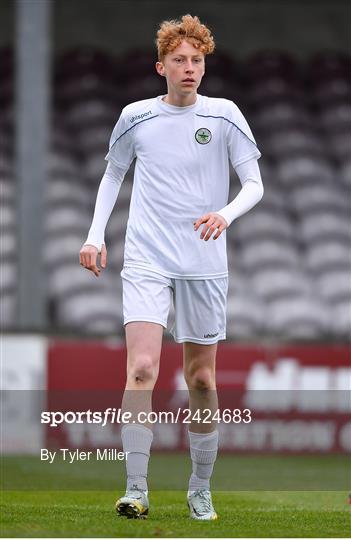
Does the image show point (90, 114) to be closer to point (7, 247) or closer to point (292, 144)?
point (292, 144)

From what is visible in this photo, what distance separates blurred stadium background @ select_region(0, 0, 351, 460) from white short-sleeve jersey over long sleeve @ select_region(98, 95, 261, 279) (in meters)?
6.66

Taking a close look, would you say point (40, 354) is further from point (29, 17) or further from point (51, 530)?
point (51, 530)

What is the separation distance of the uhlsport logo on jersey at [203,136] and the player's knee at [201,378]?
969 mm

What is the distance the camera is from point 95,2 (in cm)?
2070

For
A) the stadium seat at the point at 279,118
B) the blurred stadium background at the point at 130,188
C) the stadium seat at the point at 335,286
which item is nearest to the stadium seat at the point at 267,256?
the blurred stadium background at the point at 130,188

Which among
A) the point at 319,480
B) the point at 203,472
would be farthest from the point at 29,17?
the point at 203,472

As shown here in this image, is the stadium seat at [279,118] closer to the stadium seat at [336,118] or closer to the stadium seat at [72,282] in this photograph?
the stadium seat at [336,118]

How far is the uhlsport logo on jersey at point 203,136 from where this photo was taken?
598 cm

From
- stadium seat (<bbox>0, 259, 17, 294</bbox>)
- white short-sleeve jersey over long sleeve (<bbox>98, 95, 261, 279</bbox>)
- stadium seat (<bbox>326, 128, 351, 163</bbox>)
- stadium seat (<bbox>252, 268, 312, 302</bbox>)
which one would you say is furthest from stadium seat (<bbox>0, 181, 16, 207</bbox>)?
white short-sleeve jersey over long sleeve (<bbox>98, 95, 261, 279</bbox>)

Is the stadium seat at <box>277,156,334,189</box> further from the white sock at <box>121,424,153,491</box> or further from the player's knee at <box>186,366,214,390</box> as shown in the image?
the white sock at <box>121,424,153,491</box>

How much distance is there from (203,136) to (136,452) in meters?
1.37

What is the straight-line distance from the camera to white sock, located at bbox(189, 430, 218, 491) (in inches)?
240

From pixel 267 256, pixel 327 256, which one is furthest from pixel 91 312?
pixel 327 256

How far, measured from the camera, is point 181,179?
19.6 ft
